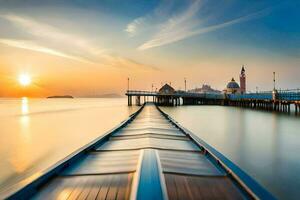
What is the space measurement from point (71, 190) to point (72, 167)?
1.56 metres

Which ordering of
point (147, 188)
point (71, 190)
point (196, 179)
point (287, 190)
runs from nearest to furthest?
point (147, 188) → point (71, 190) → point (196, 179) → point (287, 190)

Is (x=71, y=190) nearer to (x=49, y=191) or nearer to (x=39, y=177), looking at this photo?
(x=49, y=191)

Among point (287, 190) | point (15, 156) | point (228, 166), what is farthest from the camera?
point (15, 156)

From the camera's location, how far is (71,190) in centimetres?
441

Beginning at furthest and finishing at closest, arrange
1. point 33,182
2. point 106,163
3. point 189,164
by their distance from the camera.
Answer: point 106,163 → point 189,164 → point 33,182

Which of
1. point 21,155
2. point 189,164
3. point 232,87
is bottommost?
point 21,155

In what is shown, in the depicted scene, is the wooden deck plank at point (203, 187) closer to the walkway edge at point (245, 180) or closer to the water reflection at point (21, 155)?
the walkway edge at point (245, 180)

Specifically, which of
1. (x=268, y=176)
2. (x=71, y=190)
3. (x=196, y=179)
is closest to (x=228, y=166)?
(x=196, y=179)

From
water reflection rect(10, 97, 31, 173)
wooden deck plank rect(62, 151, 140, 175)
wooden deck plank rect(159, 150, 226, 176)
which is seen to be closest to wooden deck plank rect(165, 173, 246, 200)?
wooden deck plank rect(159, 150, 226, 176)

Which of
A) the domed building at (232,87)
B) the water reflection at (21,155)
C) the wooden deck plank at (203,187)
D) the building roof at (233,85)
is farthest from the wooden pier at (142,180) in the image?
the building roof at (233,85)

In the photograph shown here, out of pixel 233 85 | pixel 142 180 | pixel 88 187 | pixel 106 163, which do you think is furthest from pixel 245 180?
pixel 233 85

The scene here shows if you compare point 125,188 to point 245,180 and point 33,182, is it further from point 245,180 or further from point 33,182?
point 245,180

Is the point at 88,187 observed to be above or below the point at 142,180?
below

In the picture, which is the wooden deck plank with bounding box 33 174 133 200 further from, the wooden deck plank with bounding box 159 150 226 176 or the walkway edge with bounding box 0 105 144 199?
the wooden deck plank with bounding box 159 150 226 176
